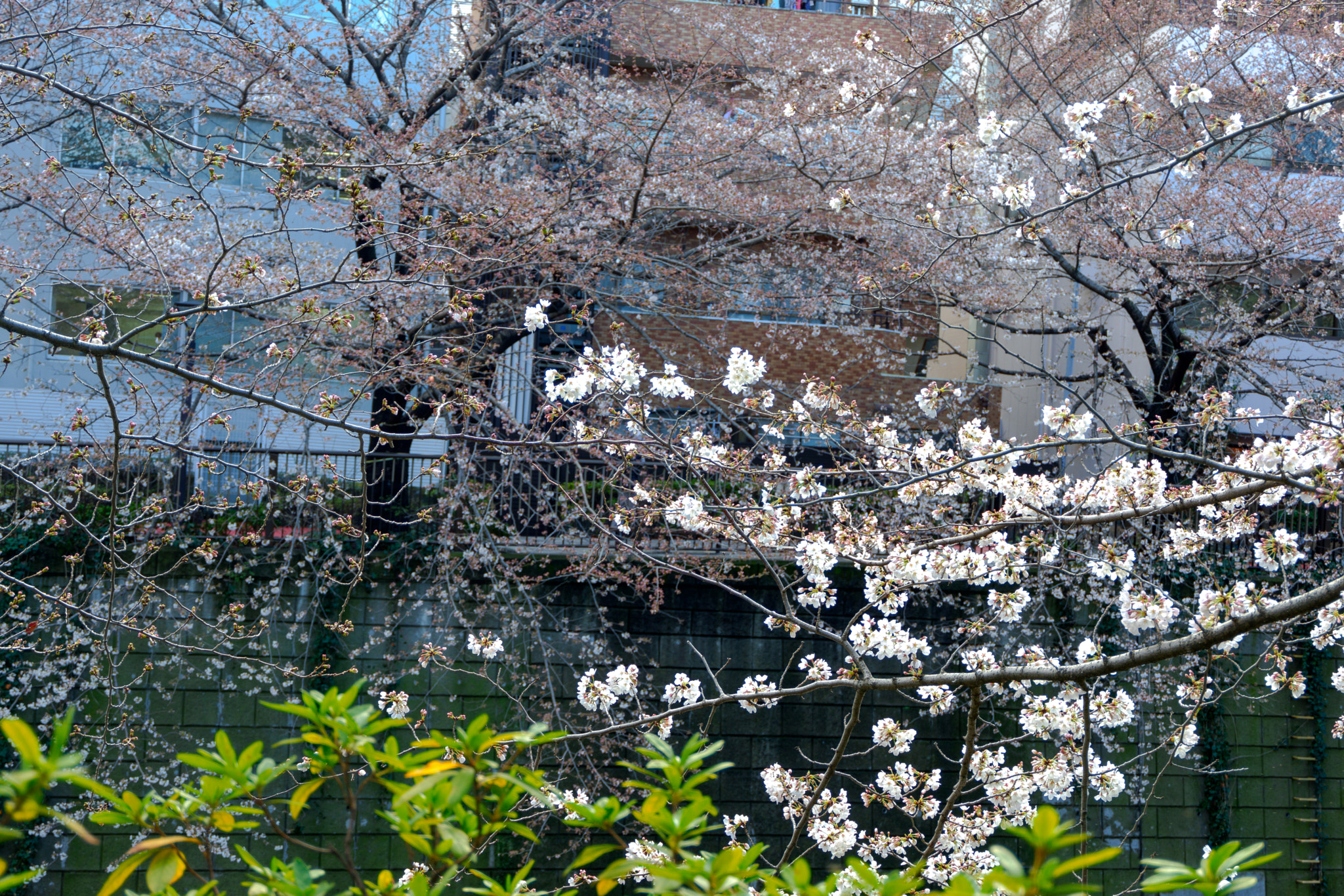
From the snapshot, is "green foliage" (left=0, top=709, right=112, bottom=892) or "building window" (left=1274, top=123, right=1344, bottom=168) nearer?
"green foliage" (left=0, top=709, right=112, bottom=892)

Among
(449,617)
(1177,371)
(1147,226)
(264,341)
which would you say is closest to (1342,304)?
(1177,371)

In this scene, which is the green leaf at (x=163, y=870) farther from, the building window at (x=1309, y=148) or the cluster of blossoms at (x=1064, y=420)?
the building window at (x=1309, y=148)

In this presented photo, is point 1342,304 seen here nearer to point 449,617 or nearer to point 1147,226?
point 1147,226

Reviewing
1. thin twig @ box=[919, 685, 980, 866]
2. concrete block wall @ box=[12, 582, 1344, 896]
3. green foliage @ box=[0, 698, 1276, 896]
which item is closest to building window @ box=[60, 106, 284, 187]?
concrete block wall @ box=[12, 582, 1344, 896]

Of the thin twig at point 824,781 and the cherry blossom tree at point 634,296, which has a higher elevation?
the cherry blossom tree at point 634,296

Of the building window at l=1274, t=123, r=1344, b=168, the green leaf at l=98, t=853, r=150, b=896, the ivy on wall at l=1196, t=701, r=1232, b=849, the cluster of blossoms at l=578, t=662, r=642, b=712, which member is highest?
the building window at l=1274, t=123, r=1344, b=168

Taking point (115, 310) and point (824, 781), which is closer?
point (824, 781)

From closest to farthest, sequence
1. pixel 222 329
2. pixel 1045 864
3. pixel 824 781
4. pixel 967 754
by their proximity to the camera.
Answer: pixel 1045 864 < pixel 824 781 < pixel 967 754 < pixel 222 329

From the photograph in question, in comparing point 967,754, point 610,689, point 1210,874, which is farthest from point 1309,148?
point 1210,874

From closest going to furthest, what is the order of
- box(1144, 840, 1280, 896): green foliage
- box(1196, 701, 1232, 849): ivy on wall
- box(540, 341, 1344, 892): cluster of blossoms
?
box(1144, 840, 1280, 896): green foliage < box(540, 341, 1344, 892): cluster of blossoms < box(1196, 701, 1232, 849): ivy on wall

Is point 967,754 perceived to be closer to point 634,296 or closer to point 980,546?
point 980,546

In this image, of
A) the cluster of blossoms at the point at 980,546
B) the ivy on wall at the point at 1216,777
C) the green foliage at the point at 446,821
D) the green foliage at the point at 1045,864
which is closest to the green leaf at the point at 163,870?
the green foliage at the point at 446,821

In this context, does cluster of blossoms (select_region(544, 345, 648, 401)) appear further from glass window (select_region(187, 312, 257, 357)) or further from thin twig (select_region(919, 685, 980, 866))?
glass window (select_region(187, 312, 257, 357))

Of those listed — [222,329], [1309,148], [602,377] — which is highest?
[1309,148]
